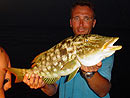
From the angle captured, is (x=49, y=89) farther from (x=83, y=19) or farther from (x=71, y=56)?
(x=83, y=19)

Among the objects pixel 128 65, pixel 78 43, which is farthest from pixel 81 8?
pixel 128 65

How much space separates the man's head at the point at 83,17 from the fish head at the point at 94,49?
742 millimetres

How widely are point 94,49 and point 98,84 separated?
732 mm

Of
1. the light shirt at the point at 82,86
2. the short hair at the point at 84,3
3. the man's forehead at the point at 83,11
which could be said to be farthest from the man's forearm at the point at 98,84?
the short hair at the point at 84,3

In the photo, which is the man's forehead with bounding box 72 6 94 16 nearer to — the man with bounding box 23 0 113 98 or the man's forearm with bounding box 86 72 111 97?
the man with bounding box 23 0 113 98

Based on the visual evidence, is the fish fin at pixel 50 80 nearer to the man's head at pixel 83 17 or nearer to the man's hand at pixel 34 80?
the man's hand at pixel 34 80

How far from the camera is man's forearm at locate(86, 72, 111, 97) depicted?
3011 mm

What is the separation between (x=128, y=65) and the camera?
15.4 metres

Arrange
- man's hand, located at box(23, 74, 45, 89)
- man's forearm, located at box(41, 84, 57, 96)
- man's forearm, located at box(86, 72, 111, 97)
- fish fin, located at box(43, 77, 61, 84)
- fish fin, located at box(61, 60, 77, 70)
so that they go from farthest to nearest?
1. man's forearm, located at box(41, 84, 57, 96)
2. man's hand, located at box(23, 74, 45, 89)
3. fish fin, located at box(43, 77, 61, 84)
4. man's forearm, located at box(86, 72, 111, 97)
5. fish fin, located at box(61, 60, 77, 70)

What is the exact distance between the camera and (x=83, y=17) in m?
3.65

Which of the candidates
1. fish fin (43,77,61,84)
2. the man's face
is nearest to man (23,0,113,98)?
the man's face

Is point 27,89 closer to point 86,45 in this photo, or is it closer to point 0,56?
point 0,56

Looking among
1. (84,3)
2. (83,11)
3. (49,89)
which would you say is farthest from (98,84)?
(84,3)

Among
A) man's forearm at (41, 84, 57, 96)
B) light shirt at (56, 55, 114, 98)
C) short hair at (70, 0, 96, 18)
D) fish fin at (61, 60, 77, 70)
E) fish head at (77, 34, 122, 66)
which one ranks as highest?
short hair at (70, 0, 96, 18)
